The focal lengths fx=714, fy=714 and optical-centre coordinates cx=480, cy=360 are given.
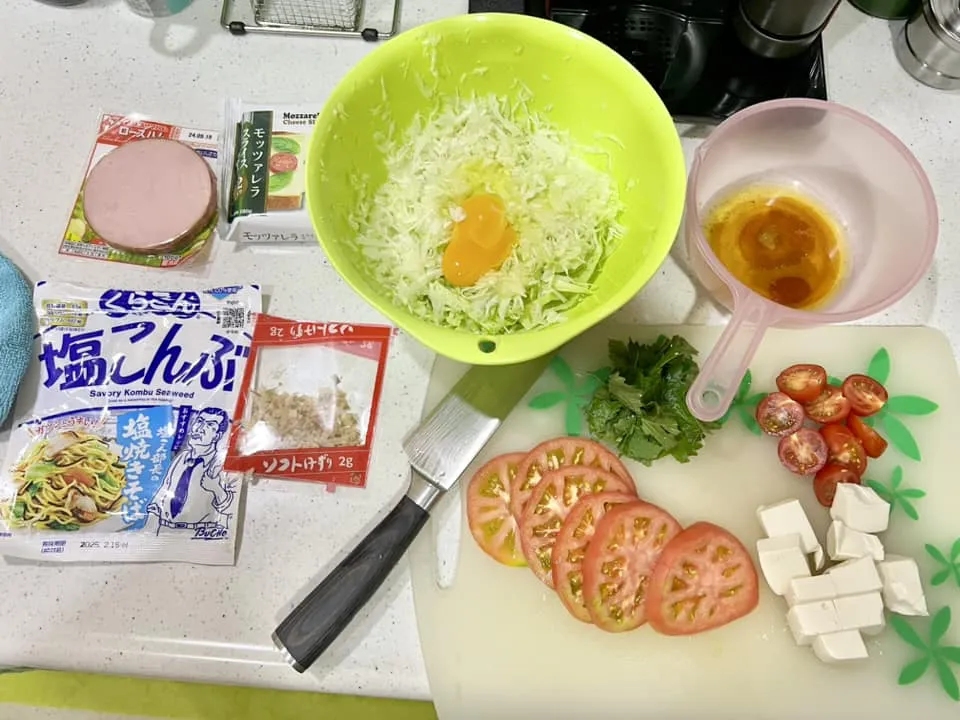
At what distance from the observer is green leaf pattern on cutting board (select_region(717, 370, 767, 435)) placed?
2.98 ft

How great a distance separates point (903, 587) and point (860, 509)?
0.09 m

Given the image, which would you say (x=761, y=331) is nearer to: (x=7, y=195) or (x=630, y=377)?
(x=630, y=377)

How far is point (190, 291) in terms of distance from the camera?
95 centimetres

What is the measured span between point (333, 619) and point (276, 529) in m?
0.15

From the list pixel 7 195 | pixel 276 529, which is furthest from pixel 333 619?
pixel 7 195

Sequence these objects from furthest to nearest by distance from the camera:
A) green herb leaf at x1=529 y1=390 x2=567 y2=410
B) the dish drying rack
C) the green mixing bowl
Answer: the dish drying rack, green herb leaf at x1=529 y1=390 x2=567 y2=410, the green mixing bowl

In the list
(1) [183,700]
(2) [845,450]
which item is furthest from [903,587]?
(1) [183,700]

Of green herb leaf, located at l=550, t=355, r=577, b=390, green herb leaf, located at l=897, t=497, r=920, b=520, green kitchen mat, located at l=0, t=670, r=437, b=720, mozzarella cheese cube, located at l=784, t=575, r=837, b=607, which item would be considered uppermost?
green herb leaf, located at l=897, t=497, r=920, b=520

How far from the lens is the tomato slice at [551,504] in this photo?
84cm

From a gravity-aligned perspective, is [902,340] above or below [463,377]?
above

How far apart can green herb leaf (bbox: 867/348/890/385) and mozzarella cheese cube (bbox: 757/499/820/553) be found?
0.73ft

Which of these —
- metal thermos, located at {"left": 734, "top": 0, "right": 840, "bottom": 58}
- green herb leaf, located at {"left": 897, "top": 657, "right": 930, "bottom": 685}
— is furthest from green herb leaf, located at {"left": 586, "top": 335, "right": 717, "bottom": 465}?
metal thermos, located at {"left": 734, "top": 0, "right": 840, "bottom": 58}

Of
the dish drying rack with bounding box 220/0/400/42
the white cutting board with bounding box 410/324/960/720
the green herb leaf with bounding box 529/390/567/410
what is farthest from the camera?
the dish drying rack with bounding box 220/0/400/42

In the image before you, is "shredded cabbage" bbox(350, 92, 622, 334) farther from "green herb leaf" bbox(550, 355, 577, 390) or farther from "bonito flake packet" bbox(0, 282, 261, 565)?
"bonito flake packet" bbox(0, 282, 261, 565)
